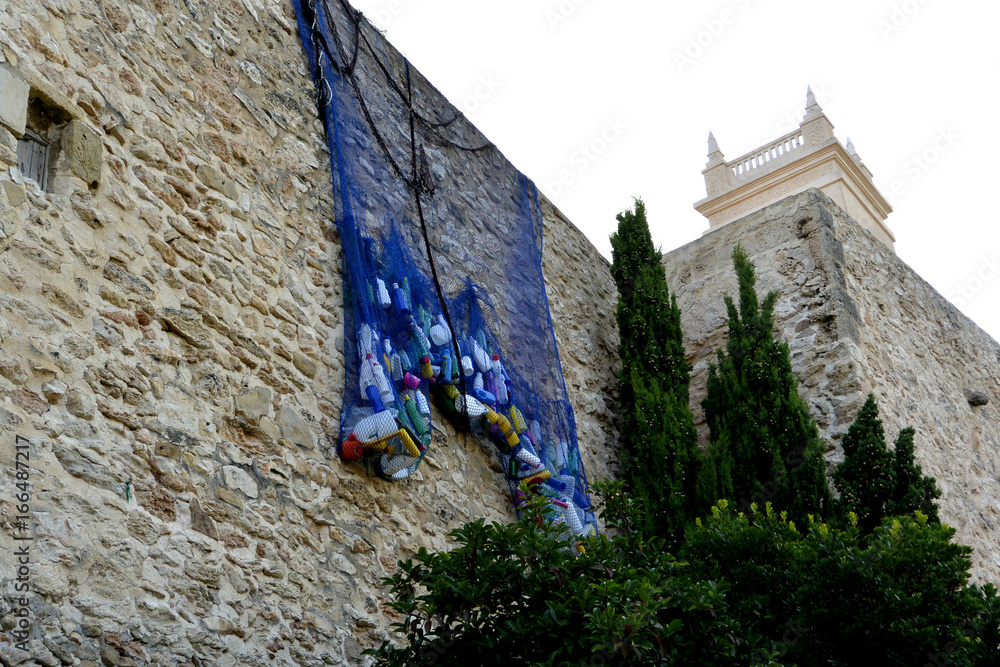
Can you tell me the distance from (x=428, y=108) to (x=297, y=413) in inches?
111

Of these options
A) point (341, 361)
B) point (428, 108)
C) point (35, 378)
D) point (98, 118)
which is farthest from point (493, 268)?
point (35, 378)

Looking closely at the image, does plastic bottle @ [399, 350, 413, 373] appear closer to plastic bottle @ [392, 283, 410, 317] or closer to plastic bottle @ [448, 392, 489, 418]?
plastic bottle @ [392, 283, 410, 317]

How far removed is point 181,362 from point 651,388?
376 cm

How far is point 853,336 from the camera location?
23.5 feet

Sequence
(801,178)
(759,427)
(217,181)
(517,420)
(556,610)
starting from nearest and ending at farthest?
(556,610) → (217,181) → (517,420) → (759,427) → (801,178)

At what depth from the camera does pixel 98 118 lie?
3.81 m

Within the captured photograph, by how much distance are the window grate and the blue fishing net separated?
1.51m

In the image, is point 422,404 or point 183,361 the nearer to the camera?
point 183,361

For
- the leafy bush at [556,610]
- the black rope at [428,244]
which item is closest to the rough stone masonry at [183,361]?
the black rope at [428,244]

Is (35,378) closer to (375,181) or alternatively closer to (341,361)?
(341,361)

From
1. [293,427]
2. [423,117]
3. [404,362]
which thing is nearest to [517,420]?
[404,362]

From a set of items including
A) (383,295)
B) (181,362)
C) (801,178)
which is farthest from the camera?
(801,178)

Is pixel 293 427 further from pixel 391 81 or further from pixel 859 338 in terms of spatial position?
pixel 859 338

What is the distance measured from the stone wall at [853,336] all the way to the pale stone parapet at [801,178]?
563 cm
